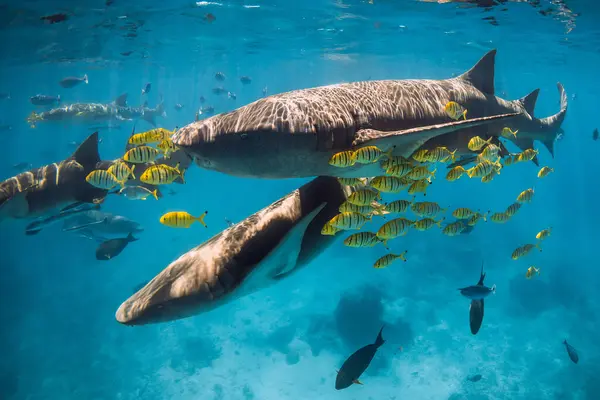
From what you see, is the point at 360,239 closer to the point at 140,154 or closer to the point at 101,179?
the point at 140,154

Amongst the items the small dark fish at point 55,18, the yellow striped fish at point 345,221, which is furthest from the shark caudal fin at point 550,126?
the small dark fish at point 55,18

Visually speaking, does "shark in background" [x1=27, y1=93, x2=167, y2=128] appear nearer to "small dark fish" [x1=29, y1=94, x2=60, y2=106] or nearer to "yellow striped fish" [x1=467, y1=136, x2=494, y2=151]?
"small dark fish" [x1=29, y1=94, x2=60, y2=106]

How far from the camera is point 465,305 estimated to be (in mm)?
19734

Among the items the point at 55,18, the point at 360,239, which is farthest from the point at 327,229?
the point at 55,18

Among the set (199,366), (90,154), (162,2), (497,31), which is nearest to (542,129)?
(90,154)

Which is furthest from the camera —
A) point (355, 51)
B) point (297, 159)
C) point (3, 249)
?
point (355, 51)

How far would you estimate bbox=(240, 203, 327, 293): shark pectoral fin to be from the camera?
2666 millimetres

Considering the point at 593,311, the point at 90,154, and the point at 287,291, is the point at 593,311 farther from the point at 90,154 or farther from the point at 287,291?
the point at 90,154

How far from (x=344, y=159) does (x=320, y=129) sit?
0.31 metres

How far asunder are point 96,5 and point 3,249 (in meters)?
26.6

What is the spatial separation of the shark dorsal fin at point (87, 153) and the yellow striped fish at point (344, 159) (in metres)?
4.93

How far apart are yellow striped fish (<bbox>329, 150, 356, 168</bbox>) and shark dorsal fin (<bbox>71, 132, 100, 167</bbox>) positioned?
4.93 m

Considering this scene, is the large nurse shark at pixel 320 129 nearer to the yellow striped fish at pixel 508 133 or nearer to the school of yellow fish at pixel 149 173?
the yellow striped fish at pixel 508 133

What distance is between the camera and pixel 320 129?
2.93 metres
